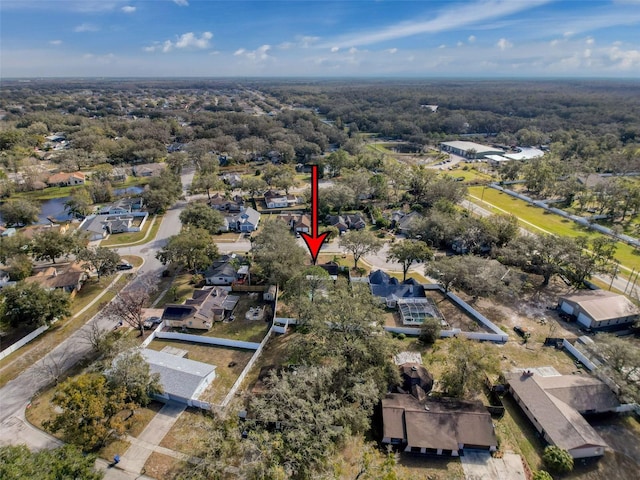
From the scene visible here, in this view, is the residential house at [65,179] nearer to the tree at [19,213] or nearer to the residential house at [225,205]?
the tree at [19,213]

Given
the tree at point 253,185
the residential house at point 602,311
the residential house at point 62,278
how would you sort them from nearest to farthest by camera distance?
the residential house at point 602,311 < the residential house at point 62,278 < the tree at point 253,185

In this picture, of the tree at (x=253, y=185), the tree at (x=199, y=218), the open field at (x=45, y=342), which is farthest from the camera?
the tree at (x=253, y=185)

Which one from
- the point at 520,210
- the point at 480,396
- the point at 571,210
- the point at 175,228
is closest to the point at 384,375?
the point at 480,396

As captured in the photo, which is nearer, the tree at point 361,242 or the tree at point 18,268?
the tree at point 18,268

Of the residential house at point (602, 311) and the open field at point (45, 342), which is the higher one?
the residential house at point (602, 311)

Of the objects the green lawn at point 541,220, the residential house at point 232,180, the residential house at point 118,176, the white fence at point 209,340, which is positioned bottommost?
the green lawn at point 541,220

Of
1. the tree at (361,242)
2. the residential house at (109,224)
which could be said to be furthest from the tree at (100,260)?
the tree at (361,242)
